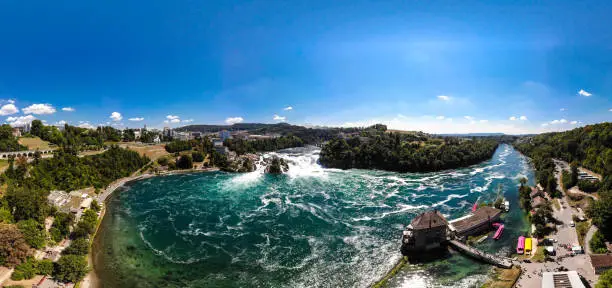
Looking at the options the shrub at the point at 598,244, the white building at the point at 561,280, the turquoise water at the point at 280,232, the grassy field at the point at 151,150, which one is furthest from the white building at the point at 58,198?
the shrub at the point at 598,244

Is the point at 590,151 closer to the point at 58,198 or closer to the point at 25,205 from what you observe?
the point at 25,205

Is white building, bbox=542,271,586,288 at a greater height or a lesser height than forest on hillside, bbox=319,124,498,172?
lesser

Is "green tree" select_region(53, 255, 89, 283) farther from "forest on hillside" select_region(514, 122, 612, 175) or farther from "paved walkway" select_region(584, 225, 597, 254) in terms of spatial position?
"forest on hillside" select_region(514, 122, 612, 175)

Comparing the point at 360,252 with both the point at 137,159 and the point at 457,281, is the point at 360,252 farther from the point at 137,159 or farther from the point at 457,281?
the point at 137,159

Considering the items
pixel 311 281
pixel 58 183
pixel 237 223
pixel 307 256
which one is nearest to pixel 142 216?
pixel 237 223

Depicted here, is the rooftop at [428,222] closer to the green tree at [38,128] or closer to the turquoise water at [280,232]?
the turquoise water at [280,232]

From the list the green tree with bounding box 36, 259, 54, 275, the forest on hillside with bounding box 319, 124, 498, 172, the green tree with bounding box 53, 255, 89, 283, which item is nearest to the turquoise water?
the green tree with bounding box 53, 255, 89, 283

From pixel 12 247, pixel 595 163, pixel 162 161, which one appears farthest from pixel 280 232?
pixel 595 163
